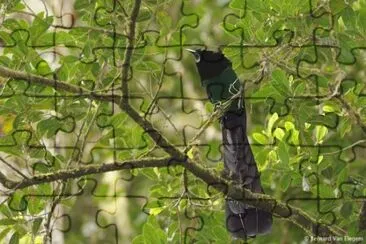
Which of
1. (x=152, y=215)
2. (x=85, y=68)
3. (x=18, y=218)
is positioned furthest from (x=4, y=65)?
(x=152, y=215)

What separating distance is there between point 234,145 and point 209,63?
1.51 ft

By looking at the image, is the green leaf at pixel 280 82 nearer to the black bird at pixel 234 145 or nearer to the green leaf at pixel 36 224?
the black bird at pixel 234 145

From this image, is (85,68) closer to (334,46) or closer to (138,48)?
(138,48)

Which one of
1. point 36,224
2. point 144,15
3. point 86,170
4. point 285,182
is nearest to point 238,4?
point 144,15

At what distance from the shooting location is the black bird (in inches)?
142

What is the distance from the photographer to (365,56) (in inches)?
140

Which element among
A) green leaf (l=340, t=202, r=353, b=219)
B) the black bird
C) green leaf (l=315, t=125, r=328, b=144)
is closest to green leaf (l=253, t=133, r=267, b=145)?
the black bird

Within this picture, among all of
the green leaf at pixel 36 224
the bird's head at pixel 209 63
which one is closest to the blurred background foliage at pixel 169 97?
the green leaf at pixel 36 224

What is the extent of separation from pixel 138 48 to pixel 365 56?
2.92 feet

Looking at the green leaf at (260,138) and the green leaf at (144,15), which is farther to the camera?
the green leaf at (260,138)

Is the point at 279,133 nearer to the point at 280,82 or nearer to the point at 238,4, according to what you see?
the point at 280,82

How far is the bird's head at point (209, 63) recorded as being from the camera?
13.2 feet

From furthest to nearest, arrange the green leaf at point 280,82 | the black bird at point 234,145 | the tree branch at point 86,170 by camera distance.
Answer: the black bird at point 234,145 < the green leaf at point 280,82 < the tree branch at point 86,170

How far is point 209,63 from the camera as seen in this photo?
4098 millimetres
